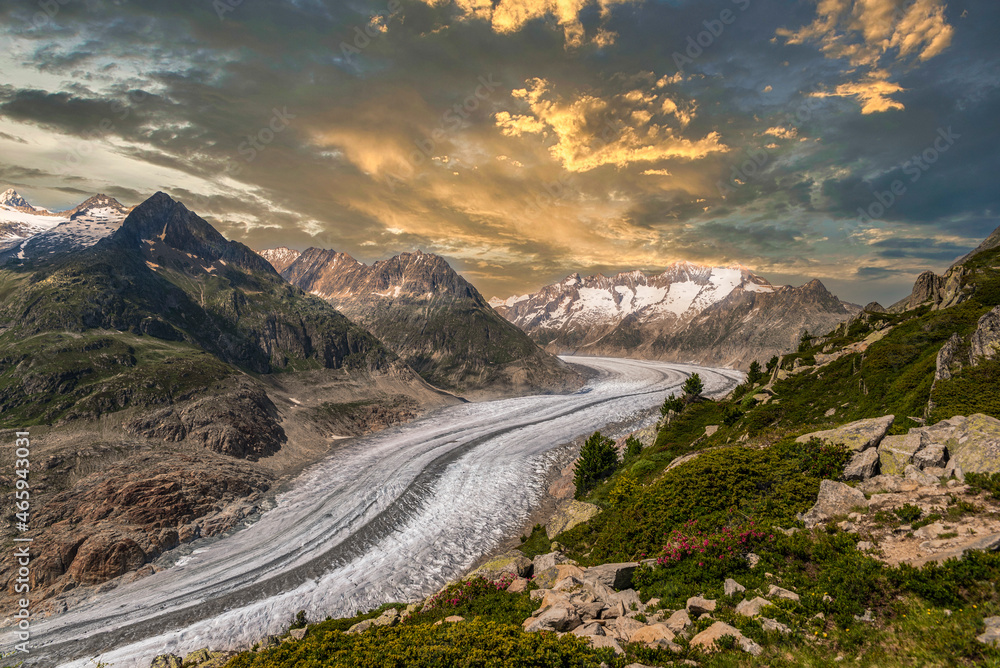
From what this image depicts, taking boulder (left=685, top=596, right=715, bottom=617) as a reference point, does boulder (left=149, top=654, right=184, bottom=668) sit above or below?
below

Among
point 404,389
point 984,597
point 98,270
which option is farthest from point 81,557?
point 98,270

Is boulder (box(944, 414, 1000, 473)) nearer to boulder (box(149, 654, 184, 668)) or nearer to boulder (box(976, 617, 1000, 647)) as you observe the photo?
boulder (box(976, 617, 1000, 647))

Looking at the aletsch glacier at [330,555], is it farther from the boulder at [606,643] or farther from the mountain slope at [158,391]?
the boulder at [606,643]

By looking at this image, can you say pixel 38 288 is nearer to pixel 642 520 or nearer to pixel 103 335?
pixel 103 335

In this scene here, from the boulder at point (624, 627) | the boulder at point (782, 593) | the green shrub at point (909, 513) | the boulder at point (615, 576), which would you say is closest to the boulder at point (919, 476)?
the green shrub at point (909, 513)

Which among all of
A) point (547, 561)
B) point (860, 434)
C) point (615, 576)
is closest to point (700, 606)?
point (615, 576)

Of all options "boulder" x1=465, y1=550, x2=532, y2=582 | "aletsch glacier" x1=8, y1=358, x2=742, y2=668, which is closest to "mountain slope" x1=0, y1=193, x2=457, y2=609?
"aletsch glacier" x1=8, y1=358, x2=742, y2=668
